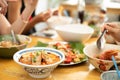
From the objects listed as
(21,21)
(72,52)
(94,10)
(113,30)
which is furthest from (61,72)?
(94,10)

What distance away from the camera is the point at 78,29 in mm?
1842

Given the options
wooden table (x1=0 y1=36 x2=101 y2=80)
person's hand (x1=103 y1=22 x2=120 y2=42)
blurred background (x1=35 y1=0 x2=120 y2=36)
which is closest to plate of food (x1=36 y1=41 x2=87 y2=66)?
wooden table (x1=0 y1=36 x2=101 y2=80)

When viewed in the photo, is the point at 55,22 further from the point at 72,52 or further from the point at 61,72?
the point at 61,72

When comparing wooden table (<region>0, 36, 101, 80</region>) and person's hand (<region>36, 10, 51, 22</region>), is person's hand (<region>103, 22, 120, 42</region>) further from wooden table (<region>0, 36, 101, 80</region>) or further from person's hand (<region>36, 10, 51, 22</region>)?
person's hand (<region>36, 10, 51, 22</region>)

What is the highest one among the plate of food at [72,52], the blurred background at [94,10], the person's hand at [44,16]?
the person's hand at [44,16]

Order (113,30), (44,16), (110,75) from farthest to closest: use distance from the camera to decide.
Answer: (44,16), (113,30), (110,75)

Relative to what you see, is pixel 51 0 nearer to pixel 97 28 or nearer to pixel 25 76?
pixel 97 28

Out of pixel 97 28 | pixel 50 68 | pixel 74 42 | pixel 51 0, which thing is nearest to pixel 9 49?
pixel 50 68

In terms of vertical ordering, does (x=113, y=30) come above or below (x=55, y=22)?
above

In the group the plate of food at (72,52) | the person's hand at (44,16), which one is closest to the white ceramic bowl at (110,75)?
the plate of food at (72,52)

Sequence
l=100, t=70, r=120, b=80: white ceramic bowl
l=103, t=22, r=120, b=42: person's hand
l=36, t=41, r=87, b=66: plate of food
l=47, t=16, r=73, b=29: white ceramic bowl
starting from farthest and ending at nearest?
l=47, t=16, r=73, b=29: white ceramic bowl
l=103, t=22, r=120, b=42: person's hand
l=36, t=41, r=87, b=66: plate of food
l=100, t=70, r=120, b=80: white ceramic bowl

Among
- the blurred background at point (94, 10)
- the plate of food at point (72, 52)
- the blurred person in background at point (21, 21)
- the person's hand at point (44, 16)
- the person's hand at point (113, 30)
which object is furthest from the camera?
the blurred background at point (94, 10)

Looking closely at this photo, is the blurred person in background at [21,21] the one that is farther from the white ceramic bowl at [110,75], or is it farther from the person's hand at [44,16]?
the white ceramic bowl at [110,75]

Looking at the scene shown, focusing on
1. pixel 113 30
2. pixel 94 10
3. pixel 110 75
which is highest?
pixel 113 30
